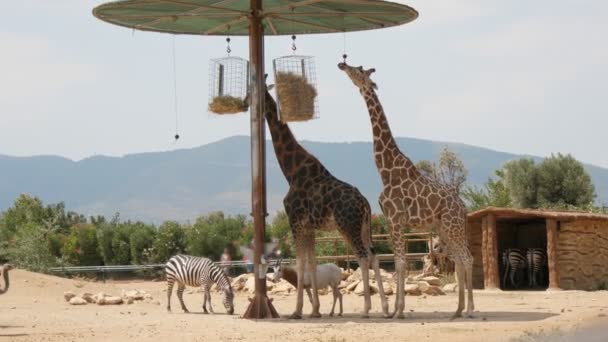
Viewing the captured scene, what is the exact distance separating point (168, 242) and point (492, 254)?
2161cm

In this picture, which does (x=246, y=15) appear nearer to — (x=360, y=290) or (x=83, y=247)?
(x=360, y=290)

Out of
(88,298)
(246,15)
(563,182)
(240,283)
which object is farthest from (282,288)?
(563,182)

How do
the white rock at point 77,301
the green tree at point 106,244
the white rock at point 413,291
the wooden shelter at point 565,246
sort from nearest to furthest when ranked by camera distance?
the white rock at point 77,301 → the white rock at point 413,291 → the wooden shelter at point 565,246 → the green tree at point 106,244

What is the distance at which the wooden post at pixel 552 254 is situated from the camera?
2589 centimetres

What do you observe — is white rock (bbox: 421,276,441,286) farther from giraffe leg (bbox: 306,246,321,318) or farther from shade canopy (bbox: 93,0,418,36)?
shade canopy (bbox: 93,0,418,36)

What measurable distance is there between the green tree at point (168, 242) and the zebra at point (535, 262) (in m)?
19.5

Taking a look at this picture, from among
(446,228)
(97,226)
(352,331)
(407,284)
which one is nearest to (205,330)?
(352,331)

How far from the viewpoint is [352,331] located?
15695 mm

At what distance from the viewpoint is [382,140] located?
61.2 ft

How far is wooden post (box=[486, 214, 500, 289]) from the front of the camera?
26.4 meters

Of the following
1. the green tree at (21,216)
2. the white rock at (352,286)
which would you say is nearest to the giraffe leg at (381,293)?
the white rock at (352,286)

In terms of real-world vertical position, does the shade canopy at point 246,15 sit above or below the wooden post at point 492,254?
above

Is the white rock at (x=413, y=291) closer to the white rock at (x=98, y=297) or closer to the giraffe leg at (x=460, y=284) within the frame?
the giraffe leg at (x=460, y=284)

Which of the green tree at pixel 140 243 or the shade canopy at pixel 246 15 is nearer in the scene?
the shade canopy at pixel 246 15
